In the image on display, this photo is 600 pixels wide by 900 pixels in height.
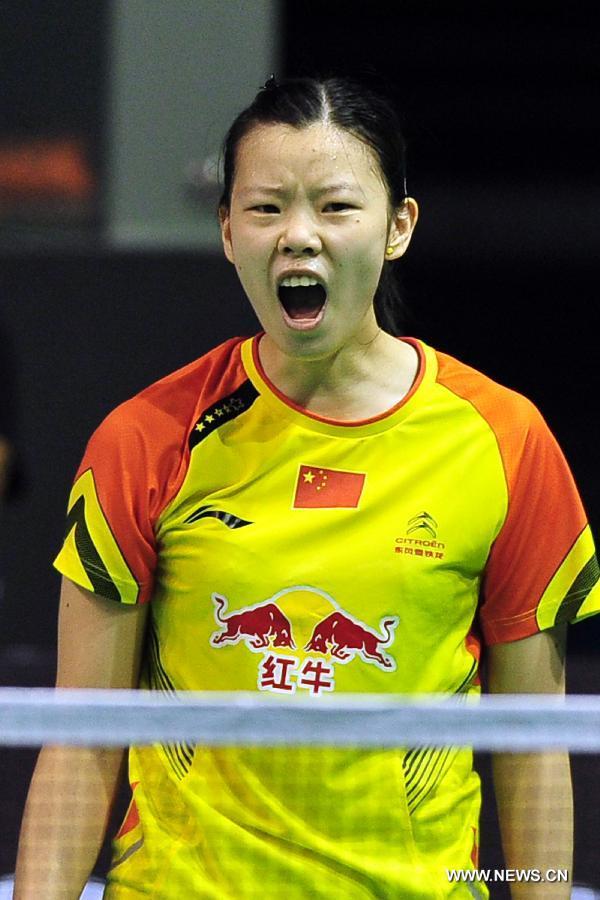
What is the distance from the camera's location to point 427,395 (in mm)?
2180

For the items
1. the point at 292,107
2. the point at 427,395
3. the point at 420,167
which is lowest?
the point at 420,167

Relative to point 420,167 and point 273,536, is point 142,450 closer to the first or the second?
point 273,536

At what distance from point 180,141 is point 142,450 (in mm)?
3185

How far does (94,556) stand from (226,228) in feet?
1.63

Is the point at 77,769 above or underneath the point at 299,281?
underneath

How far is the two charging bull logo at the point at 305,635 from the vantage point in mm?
2049

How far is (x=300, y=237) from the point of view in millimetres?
2039

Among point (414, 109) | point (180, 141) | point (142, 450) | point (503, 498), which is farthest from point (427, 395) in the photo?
point (414, 109)

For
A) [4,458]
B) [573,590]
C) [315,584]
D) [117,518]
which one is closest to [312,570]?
[315,584]

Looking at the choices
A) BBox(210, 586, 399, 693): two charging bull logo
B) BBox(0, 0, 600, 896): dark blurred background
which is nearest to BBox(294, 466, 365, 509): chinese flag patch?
BBox(210, 586, 399, 693): two charging bull logo

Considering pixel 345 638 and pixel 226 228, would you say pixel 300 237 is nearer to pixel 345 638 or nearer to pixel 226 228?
pixel 226 228

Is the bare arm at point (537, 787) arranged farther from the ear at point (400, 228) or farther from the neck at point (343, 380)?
the ear at point (400, 228)

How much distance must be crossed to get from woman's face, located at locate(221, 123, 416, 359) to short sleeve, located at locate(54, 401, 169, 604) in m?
0.25

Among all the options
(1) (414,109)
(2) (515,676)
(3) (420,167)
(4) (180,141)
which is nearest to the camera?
(2) (515,676)
